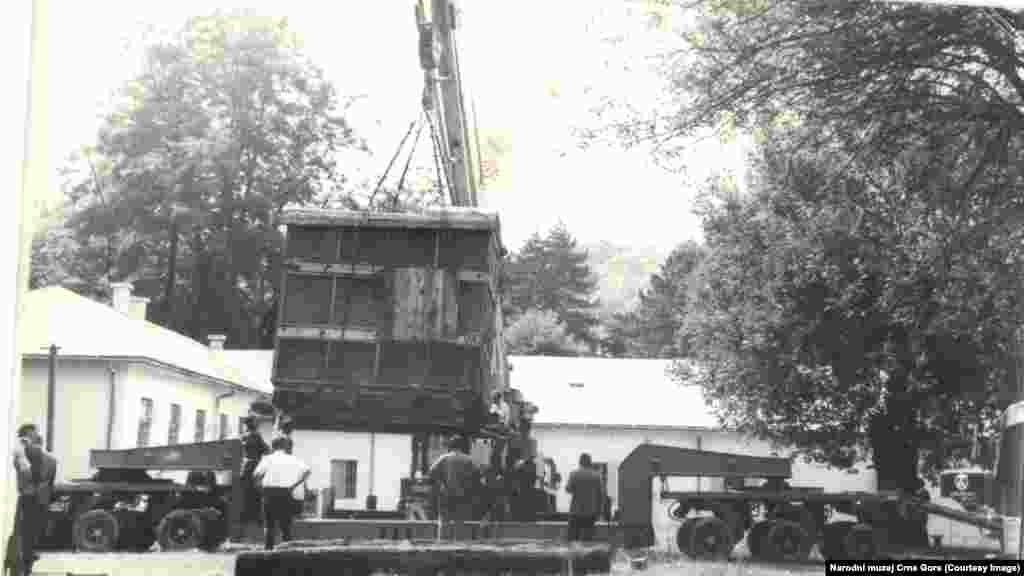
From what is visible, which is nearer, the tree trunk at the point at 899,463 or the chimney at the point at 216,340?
the chimney at the point at 216,340

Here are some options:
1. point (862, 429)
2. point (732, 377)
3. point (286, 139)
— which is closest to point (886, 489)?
point (862, 429)

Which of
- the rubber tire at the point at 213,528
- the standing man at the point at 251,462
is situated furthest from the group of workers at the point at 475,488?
the rubber tire at the point at 213,528

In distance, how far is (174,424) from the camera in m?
11.8

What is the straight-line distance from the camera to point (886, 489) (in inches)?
496

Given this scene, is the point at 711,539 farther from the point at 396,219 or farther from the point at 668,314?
the point at 396,219

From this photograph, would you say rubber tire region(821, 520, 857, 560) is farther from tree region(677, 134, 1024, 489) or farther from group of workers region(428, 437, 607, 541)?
group of workers region(428, 437, 607, 541)

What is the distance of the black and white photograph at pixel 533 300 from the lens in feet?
35.3

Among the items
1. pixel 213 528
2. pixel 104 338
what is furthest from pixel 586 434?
pixel 104 338

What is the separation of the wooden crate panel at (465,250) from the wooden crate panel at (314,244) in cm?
83

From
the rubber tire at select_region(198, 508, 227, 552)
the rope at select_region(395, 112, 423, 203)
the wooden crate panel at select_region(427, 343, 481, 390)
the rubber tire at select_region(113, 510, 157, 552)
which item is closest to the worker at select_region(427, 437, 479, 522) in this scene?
the wooden crate panel at select_region(427, 343, 481, 390)

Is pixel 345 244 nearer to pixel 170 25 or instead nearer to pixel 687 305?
pixel 170 25

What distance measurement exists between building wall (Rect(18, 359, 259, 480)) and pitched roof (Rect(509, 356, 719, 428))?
2717 millimetres

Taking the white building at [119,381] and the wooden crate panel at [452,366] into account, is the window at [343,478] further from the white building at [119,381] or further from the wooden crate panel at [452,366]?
the wooden crate panel at [452,366]

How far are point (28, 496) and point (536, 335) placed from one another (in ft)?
15.6
